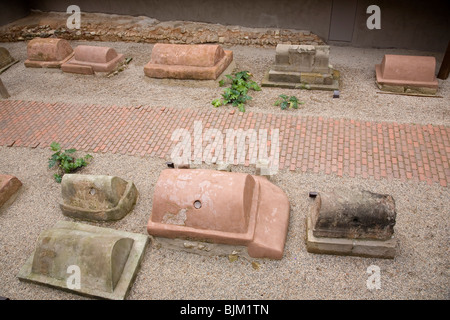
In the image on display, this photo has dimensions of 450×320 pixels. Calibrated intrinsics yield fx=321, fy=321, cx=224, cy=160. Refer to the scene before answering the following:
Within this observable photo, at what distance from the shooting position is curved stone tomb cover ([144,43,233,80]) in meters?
9.08

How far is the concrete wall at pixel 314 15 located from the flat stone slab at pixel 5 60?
3.84 metres

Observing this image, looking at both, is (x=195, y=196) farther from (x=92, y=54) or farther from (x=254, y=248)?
(x=92, y=54)

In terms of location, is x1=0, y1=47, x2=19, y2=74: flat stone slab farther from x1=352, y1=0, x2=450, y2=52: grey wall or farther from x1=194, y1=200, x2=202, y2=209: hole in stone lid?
x1=352, y1=0, x2=450, y2=52: grey wall

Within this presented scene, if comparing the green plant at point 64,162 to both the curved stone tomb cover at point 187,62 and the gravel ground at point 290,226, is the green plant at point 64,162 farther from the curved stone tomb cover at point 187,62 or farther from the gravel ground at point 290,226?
the curved stone tomb cover at point 187,62

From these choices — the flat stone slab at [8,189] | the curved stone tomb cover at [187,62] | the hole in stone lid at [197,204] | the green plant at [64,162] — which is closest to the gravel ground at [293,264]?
the flat stone slab at [8,189]

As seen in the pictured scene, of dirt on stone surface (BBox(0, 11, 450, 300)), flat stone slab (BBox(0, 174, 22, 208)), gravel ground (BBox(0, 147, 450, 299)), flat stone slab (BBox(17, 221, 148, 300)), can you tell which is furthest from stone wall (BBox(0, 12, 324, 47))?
flat stone slab (BBox(17, 221, 148, 300))

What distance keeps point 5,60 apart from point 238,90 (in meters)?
8.46

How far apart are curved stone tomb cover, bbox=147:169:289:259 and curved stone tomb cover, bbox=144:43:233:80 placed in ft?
15.5

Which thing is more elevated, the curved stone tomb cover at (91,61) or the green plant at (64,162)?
the curved stone tomb cover at (91,61)

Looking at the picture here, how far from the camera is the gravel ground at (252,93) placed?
7.91 meters

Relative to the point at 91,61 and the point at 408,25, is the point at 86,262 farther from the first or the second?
the point at 408,25

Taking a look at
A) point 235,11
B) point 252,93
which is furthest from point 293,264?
point 235,11

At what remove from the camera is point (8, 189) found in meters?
6.26

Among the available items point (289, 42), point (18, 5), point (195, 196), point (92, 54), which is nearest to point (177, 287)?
point (195, 196)
